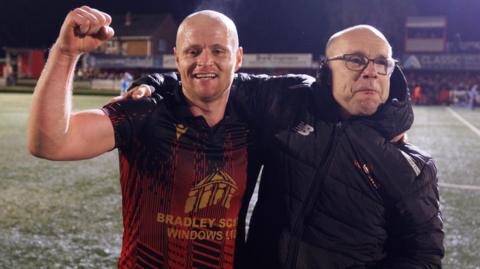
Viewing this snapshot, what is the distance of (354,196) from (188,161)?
76 centimetres

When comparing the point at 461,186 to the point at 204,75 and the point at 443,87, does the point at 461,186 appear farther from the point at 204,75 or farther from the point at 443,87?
the point at 443,87

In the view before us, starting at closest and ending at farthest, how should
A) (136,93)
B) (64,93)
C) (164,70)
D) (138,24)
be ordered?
(64,93), (136,93), (164,70), (138,24)

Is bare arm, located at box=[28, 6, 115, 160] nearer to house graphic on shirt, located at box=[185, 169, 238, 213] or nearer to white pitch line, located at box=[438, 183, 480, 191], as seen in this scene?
house graphic on shirt, located at box=[185, 169, 238, 213]

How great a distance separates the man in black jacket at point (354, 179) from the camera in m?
2.14

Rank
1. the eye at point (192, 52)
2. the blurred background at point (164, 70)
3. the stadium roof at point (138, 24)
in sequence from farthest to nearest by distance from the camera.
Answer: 1. the stadium roof at point (138, 24)
2. the blurred background at point (164, 70)
3. the eye at point (192, 52)

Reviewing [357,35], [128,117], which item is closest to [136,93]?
[128,117]

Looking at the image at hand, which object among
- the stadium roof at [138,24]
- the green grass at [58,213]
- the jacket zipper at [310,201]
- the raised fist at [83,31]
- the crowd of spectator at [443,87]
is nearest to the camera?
the raised fist at [83,31]

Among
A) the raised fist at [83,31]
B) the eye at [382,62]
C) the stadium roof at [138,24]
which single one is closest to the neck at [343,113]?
the eye at [382,62]

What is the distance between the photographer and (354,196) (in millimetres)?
2211

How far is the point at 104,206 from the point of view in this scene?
6.14 m

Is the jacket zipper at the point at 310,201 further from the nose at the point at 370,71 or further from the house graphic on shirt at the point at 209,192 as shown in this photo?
the house graphic on shirt at the point at 209,192

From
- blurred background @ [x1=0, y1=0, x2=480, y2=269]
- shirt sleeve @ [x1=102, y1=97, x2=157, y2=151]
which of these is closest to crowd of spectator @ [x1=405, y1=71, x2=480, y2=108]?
blurred background @ [x1=0, y1=0, x2=480, y2=269]

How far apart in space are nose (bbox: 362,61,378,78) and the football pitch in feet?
9.25

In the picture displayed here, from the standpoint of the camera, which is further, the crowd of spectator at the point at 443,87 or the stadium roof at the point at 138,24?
the stadium roof at the point at 138,24
